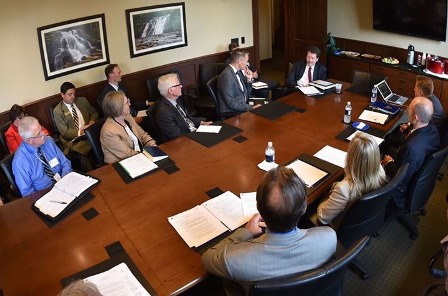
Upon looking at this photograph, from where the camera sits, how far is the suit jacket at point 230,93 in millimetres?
4363

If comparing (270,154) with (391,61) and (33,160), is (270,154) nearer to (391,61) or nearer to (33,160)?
(33,160)

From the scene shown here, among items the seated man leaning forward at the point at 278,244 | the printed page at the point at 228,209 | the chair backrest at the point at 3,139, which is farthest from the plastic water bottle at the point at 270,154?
the chair backrest at the point at 3,139

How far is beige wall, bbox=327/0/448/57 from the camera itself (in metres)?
5.70

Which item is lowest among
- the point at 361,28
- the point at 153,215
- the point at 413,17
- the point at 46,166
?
the point at 153,215

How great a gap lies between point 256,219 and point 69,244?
1042 mm

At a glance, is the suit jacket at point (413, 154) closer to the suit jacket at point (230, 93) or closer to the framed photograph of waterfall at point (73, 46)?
the suit jacket at point (230, 93)

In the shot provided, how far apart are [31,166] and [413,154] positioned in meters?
2.79

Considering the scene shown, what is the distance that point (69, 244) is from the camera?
216 cm

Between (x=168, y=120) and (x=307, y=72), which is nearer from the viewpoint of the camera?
(x=168, y=120)

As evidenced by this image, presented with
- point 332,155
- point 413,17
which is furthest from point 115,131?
point 413,17

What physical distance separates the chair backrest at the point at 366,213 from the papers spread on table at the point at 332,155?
452 millimetres

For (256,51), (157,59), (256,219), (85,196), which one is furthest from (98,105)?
(256,219)

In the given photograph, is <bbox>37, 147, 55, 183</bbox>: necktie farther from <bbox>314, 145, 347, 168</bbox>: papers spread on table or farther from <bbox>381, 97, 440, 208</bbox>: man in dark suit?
<bbox>381, 97, 440, 208</bbox>: man in dark suit

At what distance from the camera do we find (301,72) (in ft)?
16.1
